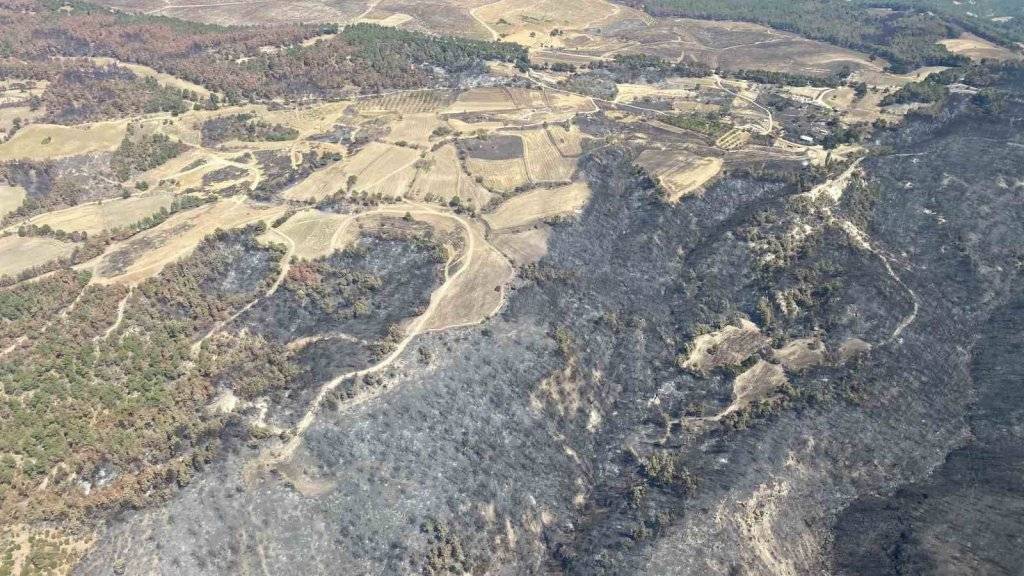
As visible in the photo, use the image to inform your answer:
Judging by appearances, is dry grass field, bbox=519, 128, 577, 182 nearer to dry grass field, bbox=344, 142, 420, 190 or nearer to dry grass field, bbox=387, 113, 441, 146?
dry grass field, bbox=387, 113, 441, 146

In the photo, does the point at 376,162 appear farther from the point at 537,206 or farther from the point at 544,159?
the point at 537,206

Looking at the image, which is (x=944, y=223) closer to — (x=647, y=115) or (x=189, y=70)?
(x=647, y=115)

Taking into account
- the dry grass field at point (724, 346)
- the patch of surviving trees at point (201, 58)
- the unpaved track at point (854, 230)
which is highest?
the patch of surviving trees at point (201, 58)

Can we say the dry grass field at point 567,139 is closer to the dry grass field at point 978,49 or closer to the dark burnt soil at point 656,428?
the dark burnt soil at point 656,428

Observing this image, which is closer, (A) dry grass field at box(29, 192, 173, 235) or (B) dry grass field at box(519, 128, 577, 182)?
(A) dry grass field at box(29, 192, 173, 235)

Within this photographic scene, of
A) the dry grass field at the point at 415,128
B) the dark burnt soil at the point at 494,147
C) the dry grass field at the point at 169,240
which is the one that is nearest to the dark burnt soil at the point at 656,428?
the dark burnt soil at the point at 494,147

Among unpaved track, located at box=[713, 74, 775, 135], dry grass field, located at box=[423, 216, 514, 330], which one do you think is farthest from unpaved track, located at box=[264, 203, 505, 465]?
unpaved track, located at box=[713, 74, 775, 135]

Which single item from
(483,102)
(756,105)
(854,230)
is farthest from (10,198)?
(756,105)
